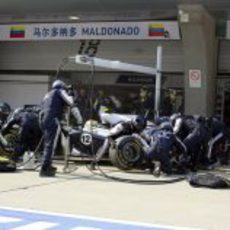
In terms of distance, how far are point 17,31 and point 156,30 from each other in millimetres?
4878

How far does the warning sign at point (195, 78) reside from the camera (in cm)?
1844

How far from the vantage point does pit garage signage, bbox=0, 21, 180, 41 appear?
19375 mm

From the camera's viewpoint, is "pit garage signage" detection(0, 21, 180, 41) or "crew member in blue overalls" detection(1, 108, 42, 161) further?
"pit garage signage" detection(0, 21, 180, 41)

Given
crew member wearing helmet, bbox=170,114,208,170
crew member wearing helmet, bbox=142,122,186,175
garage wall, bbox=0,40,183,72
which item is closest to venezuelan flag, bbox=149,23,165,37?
garage wall, bbox=0,40,183,72

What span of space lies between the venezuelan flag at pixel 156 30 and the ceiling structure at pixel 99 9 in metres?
0.25

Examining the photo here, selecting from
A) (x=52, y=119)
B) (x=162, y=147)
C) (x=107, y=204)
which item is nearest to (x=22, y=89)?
(x=52, y=119)

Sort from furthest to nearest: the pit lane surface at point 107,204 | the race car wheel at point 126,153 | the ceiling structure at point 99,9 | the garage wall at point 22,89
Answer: the garage wall at point 22,89 → the ceiling structure at point 99,9 → the race car wheel at point 126,153 → the pit lane surface at point 107,204

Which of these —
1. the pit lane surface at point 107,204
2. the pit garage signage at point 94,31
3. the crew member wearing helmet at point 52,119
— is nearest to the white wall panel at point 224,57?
the pit garage signage at point 94,31

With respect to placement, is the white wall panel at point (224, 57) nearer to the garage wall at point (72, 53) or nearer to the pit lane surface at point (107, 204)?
the garage wall at point (72, 53)

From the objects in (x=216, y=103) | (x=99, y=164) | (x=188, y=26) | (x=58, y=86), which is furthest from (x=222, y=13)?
(x=58, y=86)

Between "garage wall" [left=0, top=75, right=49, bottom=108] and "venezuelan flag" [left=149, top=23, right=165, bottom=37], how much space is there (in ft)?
15.3

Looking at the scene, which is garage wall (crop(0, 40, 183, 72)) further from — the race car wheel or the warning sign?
the race car wheel

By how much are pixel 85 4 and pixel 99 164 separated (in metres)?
5.96

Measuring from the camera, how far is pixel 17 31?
21578mm
